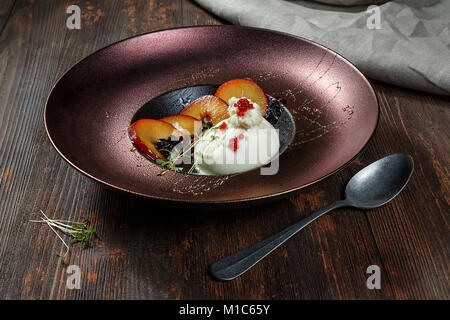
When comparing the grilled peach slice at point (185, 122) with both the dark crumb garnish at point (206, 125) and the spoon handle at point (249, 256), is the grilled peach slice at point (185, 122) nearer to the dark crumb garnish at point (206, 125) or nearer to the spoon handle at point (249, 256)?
the dark crumb garnish at point (206, 125)

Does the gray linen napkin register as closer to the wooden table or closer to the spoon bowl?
the wooden table

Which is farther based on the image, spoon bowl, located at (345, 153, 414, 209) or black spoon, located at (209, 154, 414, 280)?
spoon bowl, located at (345, 153, 414, 209)

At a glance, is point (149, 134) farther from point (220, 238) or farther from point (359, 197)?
point (359, 197)

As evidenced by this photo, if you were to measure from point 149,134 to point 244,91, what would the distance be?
0.29 metres

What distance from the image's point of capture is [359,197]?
1028mm

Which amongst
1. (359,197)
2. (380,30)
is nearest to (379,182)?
(359,197)

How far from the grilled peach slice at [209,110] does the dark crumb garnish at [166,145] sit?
0.12m

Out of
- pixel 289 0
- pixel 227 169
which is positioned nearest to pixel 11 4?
pixel 289 0

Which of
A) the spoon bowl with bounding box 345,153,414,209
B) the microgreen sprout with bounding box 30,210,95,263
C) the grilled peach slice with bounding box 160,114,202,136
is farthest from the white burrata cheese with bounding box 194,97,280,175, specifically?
the microgreen sprout with bounding box 30,210,95,263

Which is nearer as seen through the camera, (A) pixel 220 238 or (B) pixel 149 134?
(A) pixel 220 238

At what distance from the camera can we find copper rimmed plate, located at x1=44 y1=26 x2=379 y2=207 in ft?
3.19

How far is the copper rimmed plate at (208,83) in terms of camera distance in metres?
0.97
